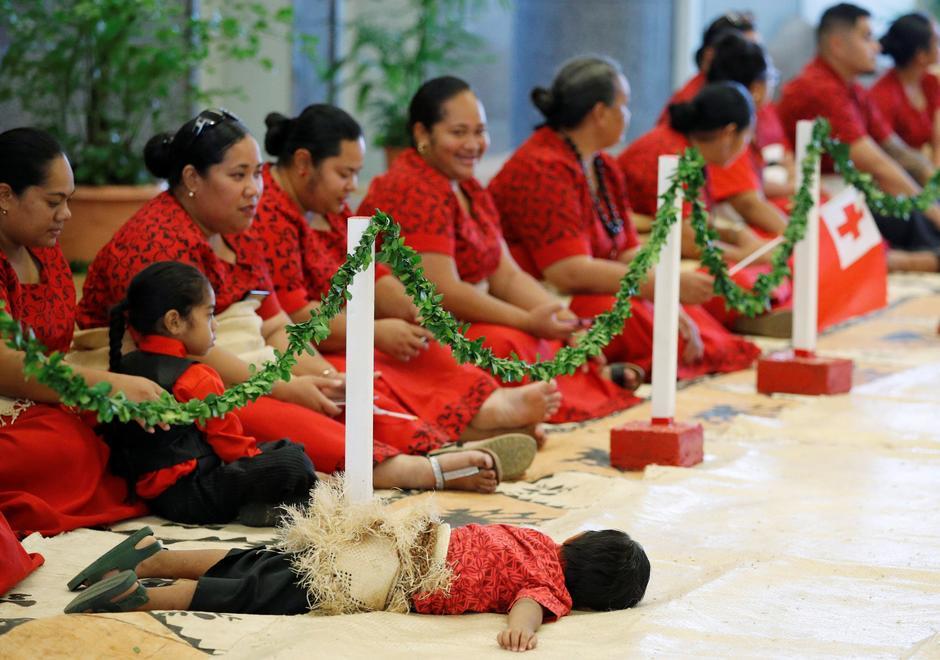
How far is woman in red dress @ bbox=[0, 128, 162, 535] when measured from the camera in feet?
11.1

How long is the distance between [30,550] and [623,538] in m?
1.40

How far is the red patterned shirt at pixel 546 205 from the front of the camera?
543 centimetres

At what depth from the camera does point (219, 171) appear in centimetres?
391

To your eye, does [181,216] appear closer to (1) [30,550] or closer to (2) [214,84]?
(1) [30,550]

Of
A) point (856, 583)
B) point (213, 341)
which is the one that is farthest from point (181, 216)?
point (856, 583)

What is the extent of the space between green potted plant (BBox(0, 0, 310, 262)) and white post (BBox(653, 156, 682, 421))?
2.56 m

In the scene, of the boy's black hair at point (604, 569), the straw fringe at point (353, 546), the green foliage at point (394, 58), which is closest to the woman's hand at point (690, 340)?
the green foliage at point (394, 58)

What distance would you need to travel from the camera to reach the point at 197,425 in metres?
3.62

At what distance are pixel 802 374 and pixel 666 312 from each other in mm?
1340

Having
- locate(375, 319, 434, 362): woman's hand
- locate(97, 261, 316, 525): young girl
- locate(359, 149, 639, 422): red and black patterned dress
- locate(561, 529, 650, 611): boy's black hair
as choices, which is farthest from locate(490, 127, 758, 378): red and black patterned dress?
locate(561, 529, 650, 611): boy's black hair

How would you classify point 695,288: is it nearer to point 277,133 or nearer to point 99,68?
point 277,133

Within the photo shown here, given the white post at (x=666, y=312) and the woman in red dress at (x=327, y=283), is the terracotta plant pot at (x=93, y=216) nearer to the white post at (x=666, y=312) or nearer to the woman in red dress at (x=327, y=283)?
the woman in red dress at (x=327, y=283)

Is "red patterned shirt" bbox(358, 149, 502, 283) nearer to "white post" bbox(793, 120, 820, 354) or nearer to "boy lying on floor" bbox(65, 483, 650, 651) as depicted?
"white post" bbox(793, 120, 820, 354)

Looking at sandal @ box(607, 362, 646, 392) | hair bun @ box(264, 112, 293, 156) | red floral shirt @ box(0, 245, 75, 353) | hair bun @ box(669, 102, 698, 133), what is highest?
hair bun @ box(669, 102, 698, 133)
